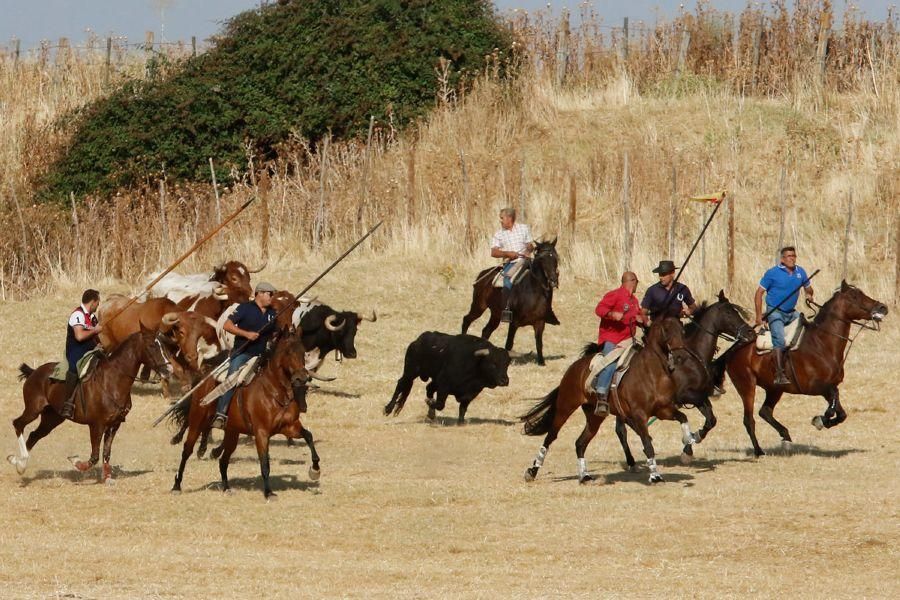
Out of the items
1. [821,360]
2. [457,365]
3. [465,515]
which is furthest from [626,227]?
[465,515]

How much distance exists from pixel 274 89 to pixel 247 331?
2209 cm

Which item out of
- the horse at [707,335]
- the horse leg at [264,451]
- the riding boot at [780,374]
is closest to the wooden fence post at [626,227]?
the riding boot at [780,374]

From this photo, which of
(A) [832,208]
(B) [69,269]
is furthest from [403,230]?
(A) [832,208]

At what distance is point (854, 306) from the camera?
17.6m

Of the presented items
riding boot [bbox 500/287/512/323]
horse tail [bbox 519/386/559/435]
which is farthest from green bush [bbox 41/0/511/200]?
horse tail [bbox 519/386/559/435]

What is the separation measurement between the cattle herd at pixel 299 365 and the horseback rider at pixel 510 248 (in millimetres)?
351

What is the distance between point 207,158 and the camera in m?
35.9

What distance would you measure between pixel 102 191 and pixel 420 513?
22.6 meters

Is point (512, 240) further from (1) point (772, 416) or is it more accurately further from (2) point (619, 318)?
(2) point (619, 318)

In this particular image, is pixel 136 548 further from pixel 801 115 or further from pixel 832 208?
pixel 801 115

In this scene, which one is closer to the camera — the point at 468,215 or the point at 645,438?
the point at 645,438

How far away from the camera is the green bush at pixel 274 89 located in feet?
117

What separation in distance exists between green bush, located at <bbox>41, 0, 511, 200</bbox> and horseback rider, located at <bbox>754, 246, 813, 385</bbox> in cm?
1862

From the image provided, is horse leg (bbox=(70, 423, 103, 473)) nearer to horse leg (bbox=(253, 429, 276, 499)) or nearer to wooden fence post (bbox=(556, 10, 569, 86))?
horse leg (bbox=(253, 429, 276, 499))
